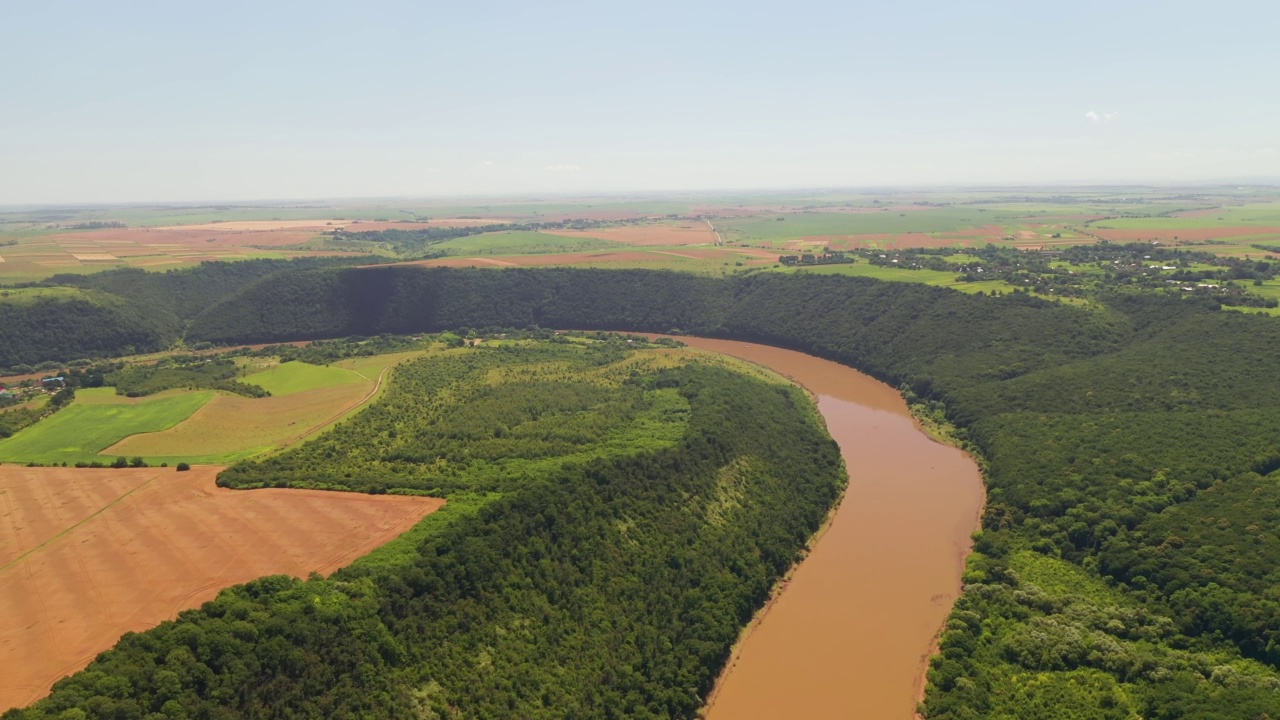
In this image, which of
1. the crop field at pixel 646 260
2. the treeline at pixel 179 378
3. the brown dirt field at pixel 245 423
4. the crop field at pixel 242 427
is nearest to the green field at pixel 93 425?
the crop field at pixel 242 427

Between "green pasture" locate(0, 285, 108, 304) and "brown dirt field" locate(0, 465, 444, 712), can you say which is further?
"green pasture" locate(0, 285, 108, 304)

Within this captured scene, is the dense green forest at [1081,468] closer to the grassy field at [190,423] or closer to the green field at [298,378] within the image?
the grassy field at [190,423]

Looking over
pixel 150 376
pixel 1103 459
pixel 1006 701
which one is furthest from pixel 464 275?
pixel 1006 701

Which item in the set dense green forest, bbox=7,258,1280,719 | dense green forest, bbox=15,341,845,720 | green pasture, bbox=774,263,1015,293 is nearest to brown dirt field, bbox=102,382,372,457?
dense green forest, bbox=15,341,845,720

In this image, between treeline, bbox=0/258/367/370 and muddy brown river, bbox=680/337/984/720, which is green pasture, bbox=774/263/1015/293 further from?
treeline, bbox=0/258/367/370

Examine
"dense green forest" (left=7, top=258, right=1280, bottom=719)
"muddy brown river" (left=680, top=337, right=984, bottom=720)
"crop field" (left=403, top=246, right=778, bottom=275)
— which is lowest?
"muddy brown river" (left=680, top=337, right=984, bottom=720)

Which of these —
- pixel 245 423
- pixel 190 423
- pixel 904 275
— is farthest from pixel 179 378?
pixel 904 275

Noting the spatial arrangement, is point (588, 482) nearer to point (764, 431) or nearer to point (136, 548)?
point (764, 431)
